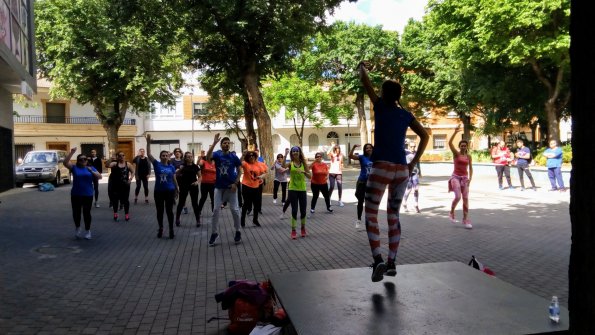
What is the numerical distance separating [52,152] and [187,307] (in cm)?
2600

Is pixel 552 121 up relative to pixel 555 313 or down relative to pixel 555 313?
up

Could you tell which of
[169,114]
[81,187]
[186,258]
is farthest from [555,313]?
[169,114]

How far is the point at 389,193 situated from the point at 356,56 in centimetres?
4080

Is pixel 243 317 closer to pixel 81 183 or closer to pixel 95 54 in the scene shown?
pixel 81 183

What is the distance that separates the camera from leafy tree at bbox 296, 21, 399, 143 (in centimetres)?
A: 4347

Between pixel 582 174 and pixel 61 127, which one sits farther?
pixel 61 127

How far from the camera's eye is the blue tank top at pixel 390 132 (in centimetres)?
450

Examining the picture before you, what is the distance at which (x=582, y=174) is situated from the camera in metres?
2.33

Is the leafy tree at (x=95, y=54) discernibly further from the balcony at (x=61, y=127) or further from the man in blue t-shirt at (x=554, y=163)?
the man in blue t-shirt at (x=554, y=163)

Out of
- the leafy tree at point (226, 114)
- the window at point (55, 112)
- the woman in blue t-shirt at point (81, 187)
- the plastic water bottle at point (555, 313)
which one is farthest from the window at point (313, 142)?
the plastic water bottle at point (555, 313)

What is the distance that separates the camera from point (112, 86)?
30.4m

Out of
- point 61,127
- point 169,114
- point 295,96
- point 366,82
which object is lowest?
point 366,82

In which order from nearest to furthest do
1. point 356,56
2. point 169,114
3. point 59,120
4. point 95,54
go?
point 95,54 → point 356,56 → point 59,120 → point 169,114

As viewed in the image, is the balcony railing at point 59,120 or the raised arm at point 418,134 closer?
the raised arm at point 418,134
